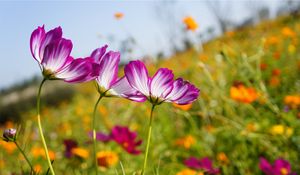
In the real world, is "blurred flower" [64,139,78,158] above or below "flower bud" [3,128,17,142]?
below

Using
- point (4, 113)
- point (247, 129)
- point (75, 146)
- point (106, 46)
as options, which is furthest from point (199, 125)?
point (4, 113)

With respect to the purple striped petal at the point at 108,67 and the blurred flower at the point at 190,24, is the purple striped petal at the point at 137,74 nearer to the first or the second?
the purple striped petal at the point at 108,67

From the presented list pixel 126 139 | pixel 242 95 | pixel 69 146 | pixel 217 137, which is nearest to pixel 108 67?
pixel 126 139

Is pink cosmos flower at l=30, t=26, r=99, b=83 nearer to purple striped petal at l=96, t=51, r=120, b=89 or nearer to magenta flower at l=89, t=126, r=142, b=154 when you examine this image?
purple striped petal at l=96, t=51, r=120, b=89

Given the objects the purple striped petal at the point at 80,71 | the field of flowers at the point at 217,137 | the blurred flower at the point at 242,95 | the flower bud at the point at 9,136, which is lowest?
the field of flowers at the point at 217,137

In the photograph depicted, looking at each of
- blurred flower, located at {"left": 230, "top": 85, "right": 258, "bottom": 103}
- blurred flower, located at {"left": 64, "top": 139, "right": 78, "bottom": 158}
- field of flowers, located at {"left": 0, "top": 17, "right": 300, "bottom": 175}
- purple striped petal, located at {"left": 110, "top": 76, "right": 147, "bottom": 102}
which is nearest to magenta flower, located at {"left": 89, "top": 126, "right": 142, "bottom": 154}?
field of flowers, located at {"left": 0, "top": 17, "right": 300, "bottom": 175}

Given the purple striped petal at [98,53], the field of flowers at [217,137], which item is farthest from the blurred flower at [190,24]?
the purple striped petal at [98,53]
